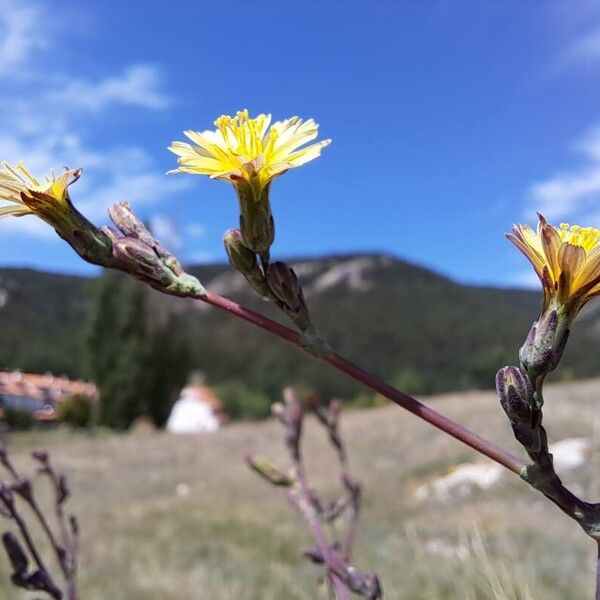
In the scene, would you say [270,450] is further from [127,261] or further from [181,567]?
[127,261]

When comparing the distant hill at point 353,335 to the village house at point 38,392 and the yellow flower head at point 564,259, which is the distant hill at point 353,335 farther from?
the yellow flower head at point 564,259

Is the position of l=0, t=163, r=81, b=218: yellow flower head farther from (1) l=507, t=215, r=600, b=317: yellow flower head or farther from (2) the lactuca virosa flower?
(1) l=507, t=215, r=600, b=317: yellow flower head

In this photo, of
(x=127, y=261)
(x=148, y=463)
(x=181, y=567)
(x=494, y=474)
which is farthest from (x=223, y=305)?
(x=148, y=463)

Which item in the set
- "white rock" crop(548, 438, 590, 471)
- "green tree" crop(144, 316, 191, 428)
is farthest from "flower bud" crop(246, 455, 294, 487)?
"green tree" crop(144, 316, 191, 428)

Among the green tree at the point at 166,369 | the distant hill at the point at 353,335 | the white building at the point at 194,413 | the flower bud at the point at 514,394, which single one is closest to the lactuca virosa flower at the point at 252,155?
the flower bud at the point at 514,394

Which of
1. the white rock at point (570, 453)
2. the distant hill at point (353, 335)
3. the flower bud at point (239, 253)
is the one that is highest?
the distant hill at point (353, 335)

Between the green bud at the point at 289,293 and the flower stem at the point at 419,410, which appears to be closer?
the flower stem at the point at 419,410

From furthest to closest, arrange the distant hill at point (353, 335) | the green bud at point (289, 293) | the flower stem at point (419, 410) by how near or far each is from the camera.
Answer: the distant hill at point (353, 335), the green bud at point (289, 293), the flower stem at point (419, 410)
